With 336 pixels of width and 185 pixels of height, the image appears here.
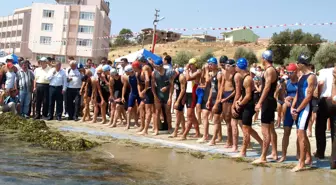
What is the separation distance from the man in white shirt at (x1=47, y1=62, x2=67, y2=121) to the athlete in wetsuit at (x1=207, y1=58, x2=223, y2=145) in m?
5.45

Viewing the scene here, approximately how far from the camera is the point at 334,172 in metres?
6.39

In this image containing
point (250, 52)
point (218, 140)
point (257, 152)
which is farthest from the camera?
point (250, 52)

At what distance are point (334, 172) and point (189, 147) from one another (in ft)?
9.99

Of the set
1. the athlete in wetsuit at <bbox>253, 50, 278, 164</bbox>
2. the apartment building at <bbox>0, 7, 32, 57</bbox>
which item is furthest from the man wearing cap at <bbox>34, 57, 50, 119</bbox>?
the apartment building at <bbox>0, 7, 32, 57</bbox>

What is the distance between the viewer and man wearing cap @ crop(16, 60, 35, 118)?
1262cm

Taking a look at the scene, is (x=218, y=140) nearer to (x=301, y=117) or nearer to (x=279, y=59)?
(x=301, y=117)

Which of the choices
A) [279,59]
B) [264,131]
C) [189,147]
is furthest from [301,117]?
[279,59]

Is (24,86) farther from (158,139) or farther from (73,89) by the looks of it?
(158,139)

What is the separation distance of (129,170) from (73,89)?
24.4 ft

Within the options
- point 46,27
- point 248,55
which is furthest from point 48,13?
point 248,55

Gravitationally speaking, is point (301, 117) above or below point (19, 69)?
below

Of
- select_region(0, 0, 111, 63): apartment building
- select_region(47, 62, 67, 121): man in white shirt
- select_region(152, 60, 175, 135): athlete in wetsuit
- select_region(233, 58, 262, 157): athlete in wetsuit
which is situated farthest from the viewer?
select_region(0, 0, 111, 63): apartment building

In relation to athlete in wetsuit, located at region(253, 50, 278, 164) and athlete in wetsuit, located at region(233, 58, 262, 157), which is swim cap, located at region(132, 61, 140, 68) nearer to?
athlete in wetsuit, located at region(233, 58, 262, 157)

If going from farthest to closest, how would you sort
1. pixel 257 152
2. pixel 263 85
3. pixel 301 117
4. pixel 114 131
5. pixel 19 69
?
pixel 19 69, pixel 114 131, pixel 257 152, pixel 263 85, pixel 301 117
